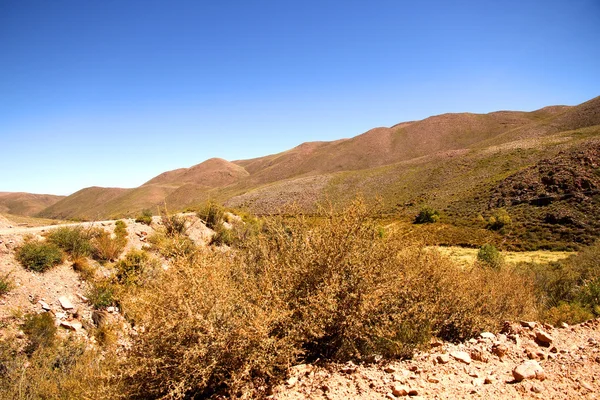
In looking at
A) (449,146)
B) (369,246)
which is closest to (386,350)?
(369,246)

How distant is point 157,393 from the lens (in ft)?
12.9

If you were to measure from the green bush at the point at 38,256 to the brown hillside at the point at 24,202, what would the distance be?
151285 millimetres

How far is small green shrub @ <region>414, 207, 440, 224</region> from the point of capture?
142 feet

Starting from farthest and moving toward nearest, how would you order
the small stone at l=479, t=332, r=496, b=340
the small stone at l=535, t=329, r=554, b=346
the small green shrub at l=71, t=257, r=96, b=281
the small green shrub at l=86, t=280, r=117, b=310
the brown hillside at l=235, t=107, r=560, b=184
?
the brown hillside at l=235, t=107, r=560, b=184
the small green shrub at l=71, t=257, r=96, b=281
the small green shrub at l=86, t=280, r=117, b=310
the small stone at l=479, t=332, r=496, b=340
the small stone at l=535, t=329, r=554, b=346

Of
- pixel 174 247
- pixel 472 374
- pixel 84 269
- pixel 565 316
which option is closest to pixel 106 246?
pixel 84 269

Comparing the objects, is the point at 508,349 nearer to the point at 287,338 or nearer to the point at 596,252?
the point at 287,338

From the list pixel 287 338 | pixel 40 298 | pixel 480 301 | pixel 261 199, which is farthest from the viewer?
pixel 261 199

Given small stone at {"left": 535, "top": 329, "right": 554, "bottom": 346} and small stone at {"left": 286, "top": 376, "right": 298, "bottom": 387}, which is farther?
small stone at {"left": 535, "top": 329, "right": 554, "bottom": 346}

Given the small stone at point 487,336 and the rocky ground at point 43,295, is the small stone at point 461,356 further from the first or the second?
the rocky ground at point 43,295

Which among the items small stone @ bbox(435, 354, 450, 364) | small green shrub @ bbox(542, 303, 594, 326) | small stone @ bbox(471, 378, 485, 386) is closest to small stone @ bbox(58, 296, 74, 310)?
small stone @ bbox(435, 354, 450, 364)

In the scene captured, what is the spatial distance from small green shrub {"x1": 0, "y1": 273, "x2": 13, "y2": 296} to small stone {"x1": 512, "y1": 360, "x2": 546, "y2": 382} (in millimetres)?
12182

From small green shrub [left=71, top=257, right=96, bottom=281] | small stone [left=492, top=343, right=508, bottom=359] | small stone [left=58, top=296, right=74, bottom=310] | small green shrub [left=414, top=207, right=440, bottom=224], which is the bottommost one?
small green shrub [left=414, top=207, right=440, bottom=224]

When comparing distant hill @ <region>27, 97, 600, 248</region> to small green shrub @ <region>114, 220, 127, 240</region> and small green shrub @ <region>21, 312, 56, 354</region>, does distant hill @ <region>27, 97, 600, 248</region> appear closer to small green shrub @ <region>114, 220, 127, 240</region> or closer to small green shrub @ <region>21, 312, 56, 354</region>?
small green shrub @ <region>114, 220, 127, 240</region>

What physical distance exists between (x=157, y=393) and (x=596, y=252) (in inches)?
804
